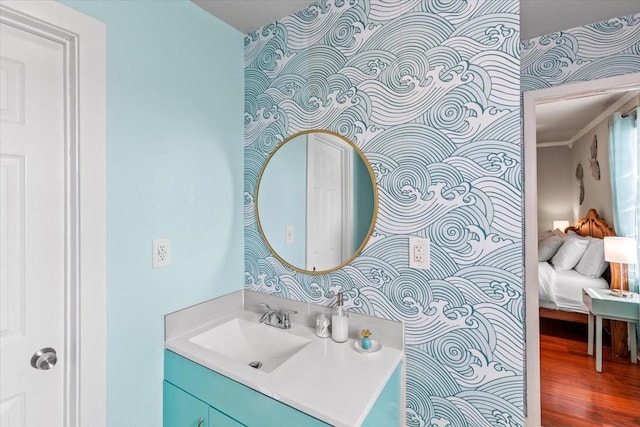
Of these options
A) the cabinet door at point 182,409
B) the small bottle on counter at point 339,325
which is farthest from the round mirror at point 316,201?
the cabinet door at point 182,409

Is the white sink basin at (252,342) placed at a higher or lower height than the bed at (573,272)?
lower

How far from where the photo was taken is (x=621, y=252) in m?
1.60

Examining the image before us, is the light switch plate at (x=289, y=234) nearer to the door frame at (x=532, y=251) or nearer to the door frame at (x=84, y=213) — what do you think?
Result: the door frame at (x=84, y=213)

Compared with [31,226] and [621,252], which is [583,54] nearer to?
[621,252]

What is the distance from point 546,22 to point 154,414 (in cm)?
276

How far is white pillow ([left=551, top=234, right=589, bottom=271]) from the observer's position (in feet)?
5.66

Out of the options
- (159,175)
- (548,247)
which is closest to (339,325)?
(159,175)

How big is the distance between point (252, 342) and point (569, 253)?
1.84 metres

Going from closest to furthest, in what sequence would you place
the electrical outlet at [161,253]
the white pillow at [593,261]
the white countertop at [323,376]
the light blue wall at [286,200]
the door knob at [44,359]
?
the white countertop at [323,376]
the door knob at [44,359]
the electrical outlet at [161,253]
the light blue wall at [286,200]
the white pillow at [593,261]

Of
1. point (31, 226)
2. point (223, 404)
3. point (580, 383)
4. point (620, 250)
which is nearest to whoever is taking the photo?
point (31, 226)

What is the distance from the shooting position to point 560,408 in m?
1.83

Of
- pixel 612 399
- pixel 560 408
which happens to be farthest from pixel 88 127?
pixel 612 399

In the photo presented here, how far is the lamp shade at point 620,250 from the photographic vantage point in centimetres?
158

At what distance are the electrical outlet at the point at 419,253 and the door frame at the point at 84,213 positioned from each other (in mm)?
1191
